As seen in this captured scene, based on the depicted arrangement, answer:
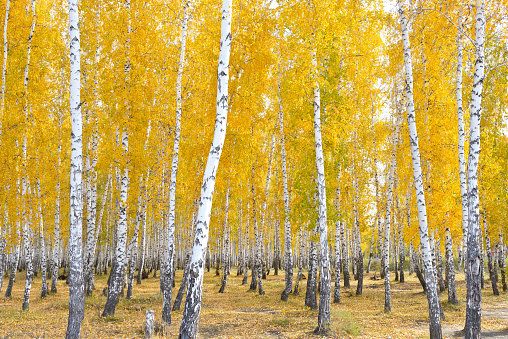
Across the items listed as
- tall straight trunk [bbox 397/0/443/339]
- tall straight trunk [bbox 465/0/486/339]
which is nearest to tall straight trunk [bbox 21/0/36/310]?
tall straight trunk [bbox 397/0/443/339]

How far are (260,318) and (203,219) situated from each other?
767 centimetres

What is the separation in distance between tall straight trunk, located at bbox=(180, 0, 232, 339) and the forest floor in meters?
4.19

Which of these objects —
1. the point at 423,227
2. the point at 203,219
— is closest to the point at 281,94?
the point at 423,227

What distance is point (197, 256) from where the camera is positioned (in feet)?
20.5

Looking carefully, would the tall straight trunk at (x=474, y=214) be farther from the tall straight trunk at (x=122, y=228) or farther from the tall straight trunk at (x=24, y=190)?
the tall straight trunk at (x=24, y=190)

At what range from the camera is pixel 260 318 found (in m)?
12.3

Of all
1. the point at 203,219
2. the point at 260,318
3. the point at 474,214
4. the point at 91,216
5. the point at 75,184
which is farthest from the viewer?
the point at 91,216

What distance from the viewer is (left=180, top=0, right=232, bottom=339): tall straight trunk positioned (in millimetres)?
6054

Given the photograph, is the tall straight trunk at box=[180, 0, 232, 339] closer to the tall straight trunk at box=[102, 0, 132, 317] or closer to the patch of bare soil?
the tall straight trunk at box=[102, 0, 132, 317]

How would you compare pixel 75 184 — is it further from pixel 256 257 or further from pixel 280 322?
pixel 256 257

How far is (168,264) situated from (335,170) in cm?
761

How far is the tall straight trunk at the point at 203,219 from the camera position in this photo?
6.05 metres

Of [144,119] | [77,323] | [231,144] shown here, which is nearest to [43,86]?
[144,119]

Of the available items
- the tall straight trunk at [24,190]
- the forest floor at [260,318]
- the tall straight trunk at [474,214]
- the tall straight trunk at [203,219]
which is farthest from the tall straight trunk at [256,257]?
the tall straight trunk at [203,219]
